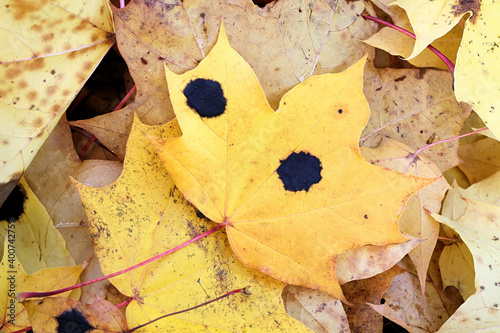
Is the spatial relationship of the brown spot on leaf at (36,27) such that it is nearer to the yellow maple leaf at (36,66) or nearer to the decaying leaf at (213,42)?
the yellow maple leaf at (36,66)

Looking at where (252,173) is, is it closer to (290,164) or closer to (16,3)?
(290,164)

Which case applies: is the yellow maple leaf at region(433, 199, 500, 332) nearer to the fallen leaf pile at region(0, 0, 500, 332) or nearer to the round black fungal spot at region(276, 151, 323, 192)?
the fallen leaf pile at region(0, 0, 500, 332)

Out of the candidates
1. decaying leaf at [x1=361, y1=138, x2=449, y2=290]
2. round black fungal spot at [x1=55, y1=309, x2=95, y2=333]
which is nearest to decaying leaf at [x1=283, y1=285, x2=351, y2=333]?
decaying leaf at [x1=361, y1=138, x2=449, y2=290]

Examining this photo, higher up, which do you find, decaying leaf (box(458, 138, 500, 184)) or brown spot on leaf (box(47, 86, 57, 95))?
brown spot on leaf (box(47, 86, 57, 95))

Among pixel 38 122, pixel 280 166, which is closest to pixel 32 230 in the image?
pixel 38 122

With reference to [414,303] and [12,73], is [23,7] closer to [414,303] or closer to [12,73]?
[12,73]

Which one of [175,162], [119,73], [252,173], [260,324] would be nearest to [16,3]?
[119,73]

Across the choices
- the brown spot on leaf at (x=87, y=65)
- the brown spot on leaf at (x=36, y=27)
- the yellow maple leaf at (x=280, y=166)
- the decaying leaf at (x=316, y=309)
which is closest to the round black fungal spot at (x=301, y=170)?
the yellow maple leaf at (x=280, y=166)

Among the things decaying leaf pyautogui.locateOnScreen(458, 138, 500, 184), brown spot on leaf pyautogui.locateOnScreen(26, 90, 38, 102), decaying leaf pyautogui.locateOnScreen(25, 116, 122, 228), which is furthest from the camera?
decaying leaf pyautogui.locateOnScreen(458, 138, 500, 184)
